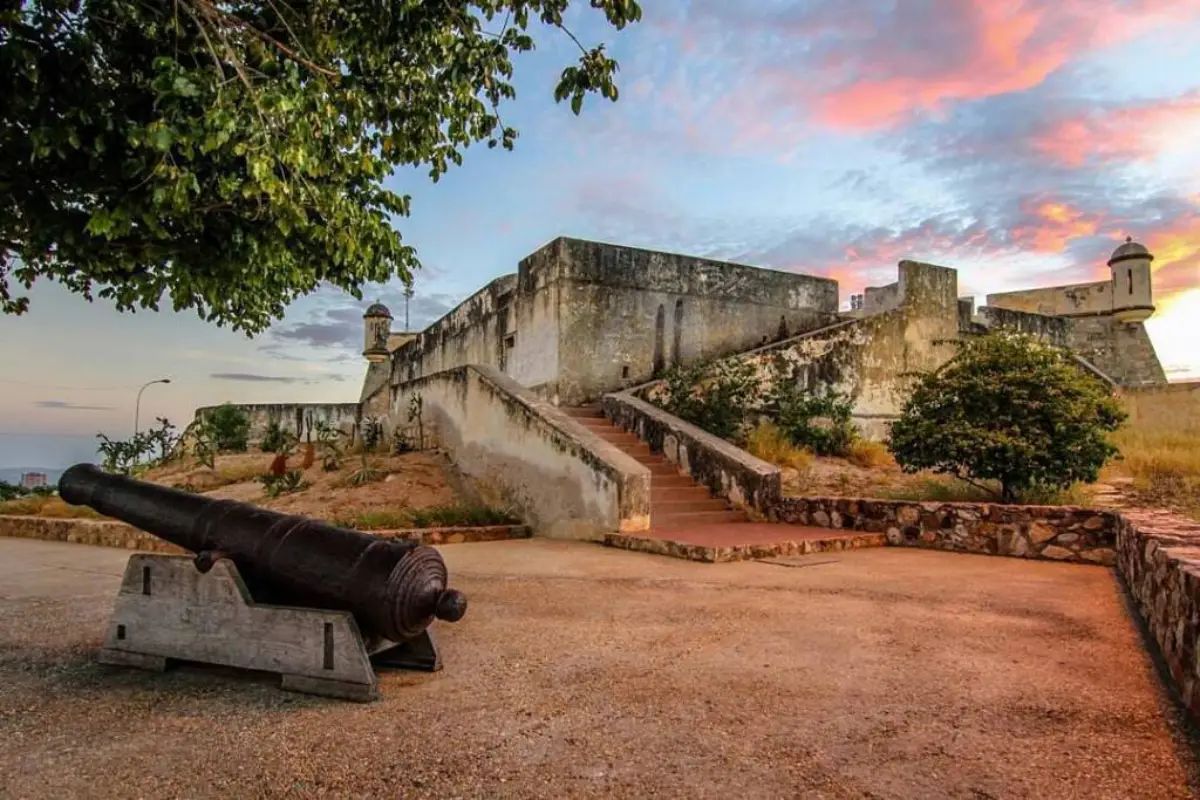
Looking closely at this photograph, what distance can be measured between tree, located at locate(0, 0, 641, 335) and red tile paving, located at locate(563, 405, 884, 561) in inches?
143

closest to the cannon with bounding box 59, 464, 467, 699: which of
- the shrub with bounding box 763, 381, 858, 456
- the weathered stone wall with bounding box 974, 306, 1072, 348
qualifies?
the shrub with bounding box 763, 381, 858, 456

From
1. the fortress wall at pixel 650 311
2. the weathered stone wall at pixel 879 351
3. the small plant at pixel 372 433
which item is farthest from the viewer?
the small plant at pixel 372 433

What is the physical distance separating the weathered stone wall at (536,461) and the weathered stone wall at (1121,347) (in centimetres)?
2073

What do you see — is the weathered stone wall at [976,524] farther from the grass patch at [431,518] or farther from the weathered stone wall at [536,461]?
the grass patch at [431,518]


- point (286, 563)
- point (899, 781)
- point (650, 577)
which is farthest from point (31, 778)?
point (650, 577)

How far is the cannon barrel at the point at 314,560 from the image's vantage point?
3127 mm

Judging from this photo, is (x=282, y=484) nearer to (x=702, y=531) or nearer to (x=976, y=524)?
(x=702, y=531)

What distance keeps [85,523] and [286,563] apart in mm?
8296

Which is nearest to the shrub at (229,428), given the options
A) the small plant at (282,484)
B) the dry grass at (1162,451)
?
the small plant at (282,484)

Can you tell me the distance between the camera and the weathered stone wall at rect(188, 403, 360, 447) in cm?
2280

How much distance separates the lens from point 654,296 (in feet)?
44.5

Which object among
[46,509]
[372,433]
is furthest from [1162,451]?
[46,509]

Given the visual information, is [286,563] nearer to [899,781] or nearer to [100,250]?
[899,781]

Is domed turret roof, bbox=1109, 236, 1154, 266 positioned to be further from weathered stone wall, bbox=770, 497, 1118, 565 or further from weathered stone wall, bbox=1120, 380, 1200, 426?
weathered stone wall, bbox=770, 497, 1118, 565
